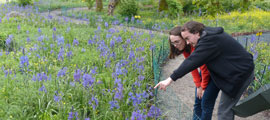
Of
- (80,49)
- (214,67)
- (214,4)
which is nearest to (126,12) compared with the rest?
(214,4)

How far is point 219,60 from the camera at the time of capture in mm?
2420

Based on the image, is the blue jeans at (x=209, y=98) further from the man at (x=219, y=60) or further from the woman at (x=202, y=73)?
the man at (x=219, y=60)

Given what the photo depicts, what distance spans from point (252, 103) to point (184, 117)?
1.14m

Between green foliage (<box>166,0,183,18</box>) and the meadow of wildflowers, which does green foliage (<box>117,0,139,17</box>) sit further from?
the meadow of wildflowers

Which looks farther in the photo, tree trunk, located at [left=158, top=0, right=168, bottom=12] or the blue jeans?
tree trunk, located at [left=158, top=0, right=168, bottom=12]

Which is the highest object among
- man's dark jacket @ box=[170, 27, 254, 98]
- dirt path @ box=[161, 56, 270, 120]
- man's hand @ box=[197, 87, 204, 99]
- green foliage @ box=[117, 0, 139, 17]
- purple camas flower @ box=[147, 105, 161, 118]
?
green foliage @ box=[117, 0, 139, 17]

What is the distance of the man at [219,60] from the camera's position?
232 centimetres

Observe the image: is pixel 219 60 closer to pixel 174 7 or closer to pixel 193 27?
pixel 193 27

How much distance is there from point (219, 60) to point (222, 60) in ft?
0.09

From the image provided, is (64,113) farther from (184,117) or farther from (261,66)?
(261,66)

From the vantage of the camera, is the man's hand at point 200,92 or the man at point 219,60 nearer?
the man at point 219,60

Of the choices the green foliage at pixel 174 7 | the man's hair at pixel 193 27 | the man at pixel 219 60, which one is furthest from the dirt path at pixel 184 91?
the green foliage at pixel 174 7

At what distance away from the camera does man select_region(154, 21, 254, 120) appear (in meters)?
2.32

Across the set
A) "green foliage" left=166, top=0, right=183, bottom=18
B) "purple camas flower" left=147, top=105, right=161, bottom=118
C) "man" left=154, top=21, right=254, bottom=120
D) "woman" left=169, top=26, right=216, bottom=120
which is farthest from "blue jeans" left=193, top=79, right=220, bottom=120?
"green foliage" left=166, top=0, right=183, bottom=18
